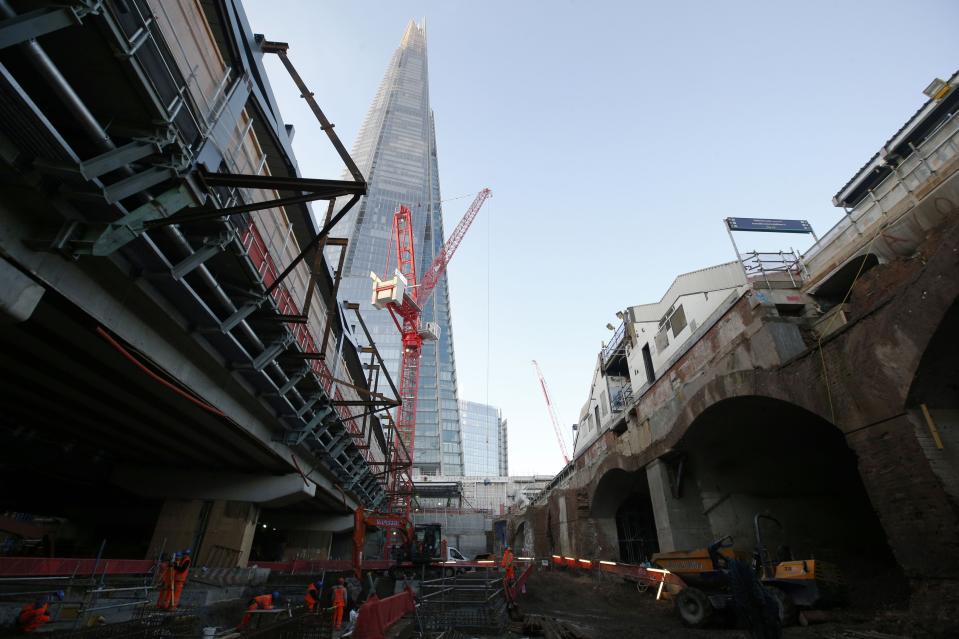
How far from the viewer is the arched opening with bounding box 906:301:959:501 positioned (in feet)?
23.8

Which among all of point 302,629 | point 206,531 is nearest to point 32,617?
point 302,629

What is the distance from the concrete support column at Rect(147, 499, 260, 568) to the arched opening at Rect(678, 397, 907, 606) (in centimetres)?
A: 1652

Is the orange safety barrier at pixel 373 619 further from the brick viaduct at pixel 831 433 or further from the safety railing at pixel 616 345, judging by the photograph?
the safety railing at pixel 616 345

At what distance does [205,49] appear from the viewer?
7883 mm

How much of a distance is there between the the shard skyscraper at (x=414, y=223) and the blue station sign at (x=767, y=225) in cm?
8666

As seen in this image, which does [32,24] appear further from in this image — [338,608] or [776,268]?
[776,268]

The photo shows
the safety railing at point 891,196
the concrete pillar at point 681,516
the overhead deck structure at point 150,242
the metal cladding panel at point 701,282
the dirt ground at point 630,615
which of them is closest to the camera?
the overhead deck structure at point 150,242

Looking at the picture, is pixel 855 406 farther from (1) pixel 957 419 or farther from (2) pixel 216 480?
(2) pixel 216 480

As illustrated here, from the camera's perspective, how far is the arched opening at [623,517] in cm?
2338

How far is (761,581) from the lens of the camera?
9562 millimetres

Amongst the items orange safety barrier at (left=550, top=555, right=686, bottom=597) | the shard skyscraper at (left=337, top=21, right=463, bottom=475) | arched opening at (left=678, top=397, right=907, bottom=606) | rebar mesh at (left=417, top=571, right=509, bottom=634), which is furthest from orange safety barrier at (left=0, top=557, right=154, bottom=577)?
the shard skyscraper at (left=337, top=21, right=463, bottom=475)

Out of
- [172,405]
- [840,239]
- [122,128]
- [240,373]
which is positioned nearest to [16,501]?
[172,405]

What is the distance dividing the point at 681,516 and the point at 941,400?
10.4 meters

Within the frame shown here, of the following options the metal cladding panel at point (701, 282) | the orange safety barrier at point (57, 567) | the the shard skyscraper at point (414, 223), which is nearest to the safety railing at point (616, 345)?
the metal cladding panel at point (701, 282)
